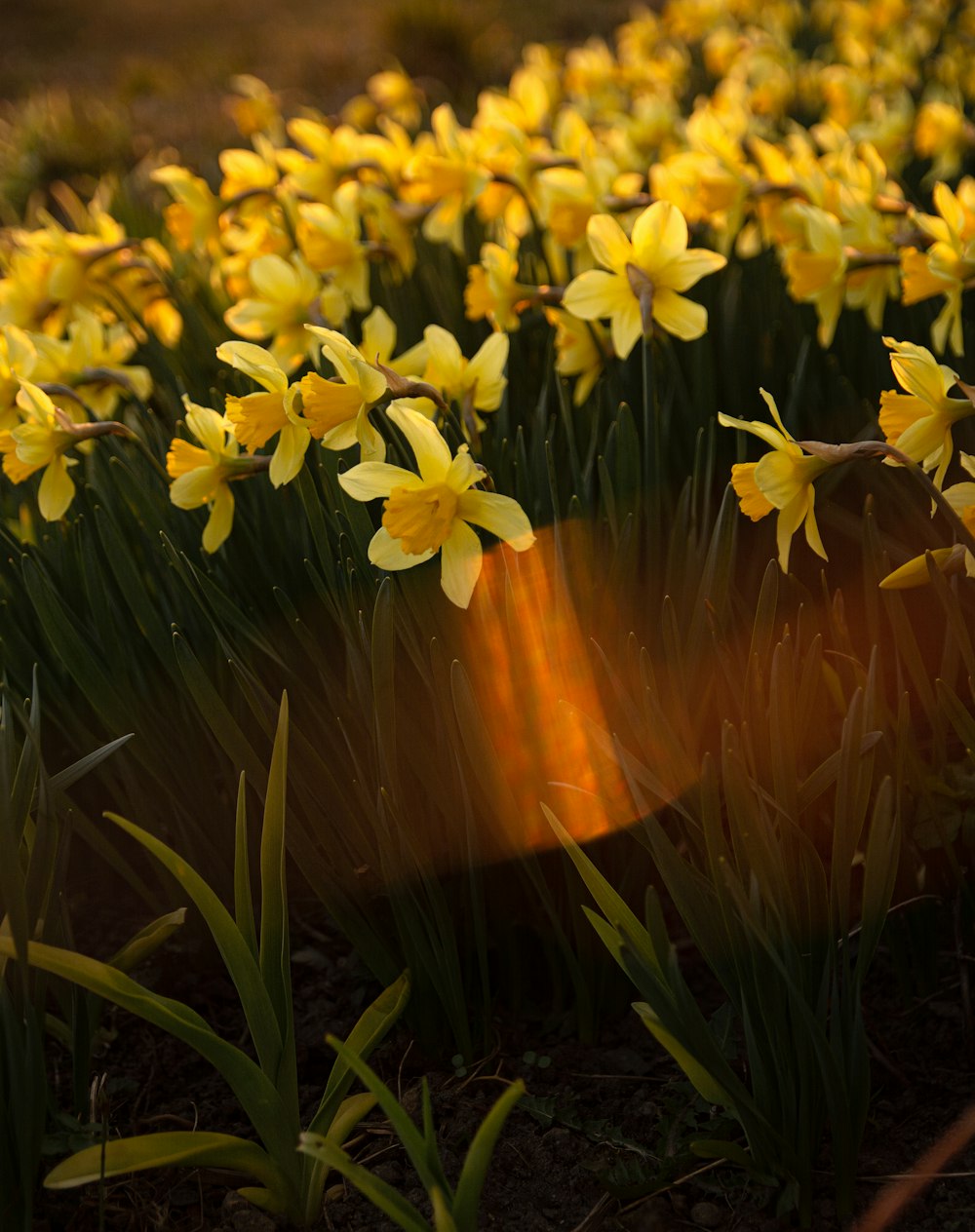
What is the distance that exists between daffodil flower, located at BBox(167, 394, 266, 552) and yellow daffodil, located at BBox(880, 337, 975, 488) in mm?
903

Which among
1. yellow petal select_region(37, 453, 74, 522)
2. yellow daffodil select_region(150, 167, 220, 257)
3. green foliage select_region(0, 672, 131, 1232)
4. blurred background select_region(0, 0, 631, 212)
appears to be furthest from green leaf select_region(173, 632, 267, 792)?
blurred background select_region(0, 0, 631, 212)

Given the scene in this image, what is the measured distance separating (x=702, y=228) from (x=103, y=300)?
5.10 feet

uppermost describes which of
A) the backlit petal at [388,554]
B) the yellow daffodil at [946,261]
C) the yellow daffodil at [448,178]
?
the yellow daffodil at [448,178]

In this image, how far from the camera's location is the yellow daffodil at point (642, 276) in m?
1.85

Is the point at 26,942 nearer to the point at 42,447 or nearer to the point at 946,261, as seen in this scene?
the point at 42,447

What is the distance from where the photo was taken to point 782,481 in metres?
1.35

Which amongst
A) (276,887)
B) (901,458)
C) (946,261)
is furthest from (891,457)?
(276,887)

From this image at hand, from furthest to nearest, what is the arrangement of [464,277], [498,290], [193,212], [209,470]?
[464,277] → [193,212] → [498,290] → [209,470]

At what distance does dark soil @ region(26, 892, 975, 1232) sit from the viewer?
133 cm

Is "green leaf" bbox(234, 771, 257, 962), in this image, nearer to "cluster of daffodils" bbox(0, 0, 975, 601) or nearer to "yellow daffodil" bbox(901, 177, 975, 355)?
"cluster of daffodils" bbox(0, 0, 975, 601)

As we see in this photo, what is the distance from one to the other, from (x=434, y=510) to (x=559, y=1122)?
83 cm

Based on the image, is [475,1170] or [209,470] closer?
[475,1170]

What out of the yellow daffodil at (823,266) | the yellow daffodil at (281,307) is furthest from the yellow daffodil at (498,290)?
the yellow daffodil at (823,266)

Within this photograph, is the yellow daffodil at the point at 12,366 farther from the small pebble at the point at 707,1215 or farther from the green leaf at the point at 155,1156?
the small pebble at the point at 707,1215
